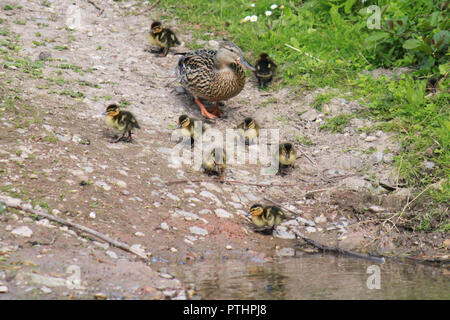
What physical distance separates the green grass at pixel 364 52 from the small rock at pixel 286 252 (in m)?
1.37

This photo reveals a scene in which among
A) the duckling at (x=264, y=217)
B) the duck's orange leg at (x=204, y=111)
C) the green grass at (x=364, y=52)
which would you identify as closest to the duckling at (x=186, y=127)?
the duck's orange leg at (x=204, y=111)

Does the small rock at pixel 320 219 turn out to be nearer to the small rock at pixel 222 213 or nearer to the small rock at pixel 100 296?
the small rock at pixel 222 213

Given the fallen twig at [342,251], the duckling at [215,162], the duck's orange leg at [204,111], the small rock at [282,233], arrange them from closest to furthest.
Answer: the fallen twig at [342,251], the small rock at [282,233], the duckling at [215,162], the duck's orange leg at [204,111]

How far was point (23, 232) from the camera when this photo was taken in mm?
4145

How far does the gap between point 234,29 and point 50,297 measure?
18.3 ft

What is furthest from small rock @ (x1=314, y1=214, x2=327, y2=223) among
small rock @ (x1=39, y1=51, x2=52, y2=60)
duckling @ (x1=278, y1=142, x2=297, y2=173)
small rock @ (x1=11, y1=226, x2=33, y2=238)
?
small rock @ (x1=39, y1=51, x2=52, y2=60)

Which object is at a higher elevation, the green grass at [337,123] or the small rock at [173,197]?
the green grass at [337,123]

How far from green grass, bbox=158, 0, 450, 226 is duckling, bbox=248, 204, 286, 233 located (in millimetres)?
1297

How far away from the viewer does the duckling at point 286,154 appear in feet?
19.1

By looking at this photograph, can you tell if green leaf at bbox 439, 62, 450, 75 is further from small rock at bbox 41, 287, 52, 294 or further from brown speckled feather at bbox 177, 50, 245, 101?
small rock at bbox 41, 287, 52, 294

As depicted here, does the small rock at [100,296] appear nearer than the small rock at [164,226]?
Yes

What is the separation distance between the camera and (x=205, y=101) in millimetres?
7234
